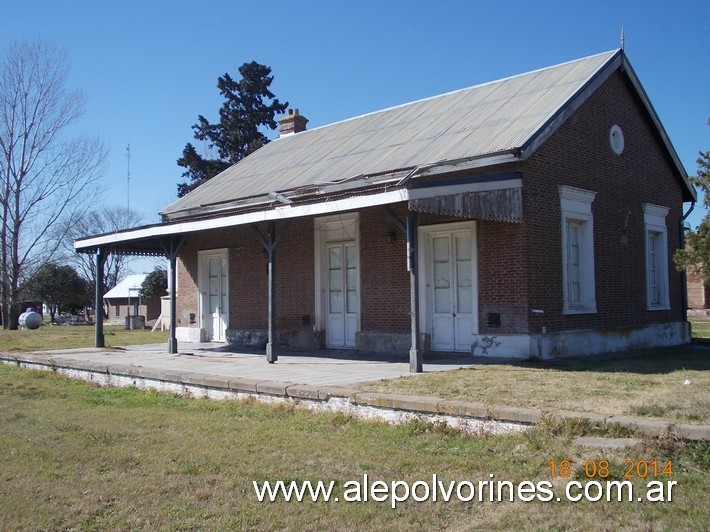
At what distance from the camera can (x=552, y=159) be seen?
13.0 meters

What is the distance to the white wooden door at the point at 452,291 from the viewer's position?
13.2 meters

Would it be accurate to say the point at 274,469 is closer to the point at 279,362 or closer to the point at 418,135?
the point at 279,362

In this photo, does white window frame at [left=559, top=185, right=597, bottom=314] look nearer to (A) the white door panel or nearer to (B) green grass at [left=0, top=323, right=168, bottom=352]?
(A) the white door panel

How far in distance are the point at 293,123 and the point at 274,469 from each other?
732 inches

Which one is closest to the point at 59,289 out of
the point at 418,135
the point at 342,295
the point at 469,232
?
the point at 342,295

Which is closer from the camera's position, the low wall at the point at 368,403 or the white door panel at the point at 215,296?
the low wall at the point at 368,403

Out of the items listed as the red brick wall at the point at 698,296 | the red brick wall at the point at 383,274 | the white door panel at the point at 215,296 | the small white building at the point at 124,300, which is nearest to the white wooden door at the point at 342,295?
the red brick wall at the point at 383,274

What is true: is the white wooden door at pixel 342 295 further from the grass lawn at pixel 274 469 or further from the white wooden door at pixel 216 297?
the grass lawn at pixel 274 469

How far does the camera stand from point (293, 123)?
23.3m

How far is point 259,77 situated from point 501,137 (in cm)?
2992

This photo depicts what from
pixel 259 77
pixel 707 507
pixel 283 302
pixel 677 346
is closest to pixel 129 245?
pixel 283 302

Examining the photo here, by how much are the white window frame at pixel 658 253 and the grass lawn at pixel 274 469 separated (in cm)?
1071

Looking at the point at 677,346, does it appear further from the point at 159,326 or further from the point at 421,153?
the point at 159,326

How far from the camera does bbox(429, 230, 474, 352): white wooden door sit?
13.2m
